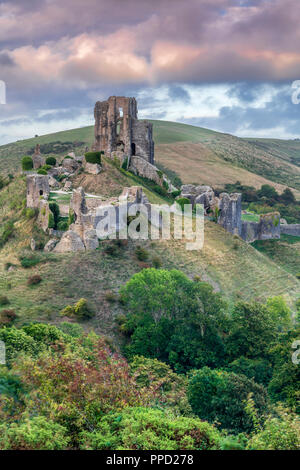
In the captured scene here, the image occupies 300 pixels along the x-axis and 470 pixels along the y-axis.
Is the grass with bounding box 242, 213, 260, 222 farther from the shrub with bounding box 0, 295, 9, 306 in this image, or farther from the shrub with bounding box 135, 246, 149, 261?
the shrub with bounding box 0, 295, 9, 306

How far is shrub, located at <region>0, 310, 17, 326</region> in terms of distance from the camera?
1110 inches

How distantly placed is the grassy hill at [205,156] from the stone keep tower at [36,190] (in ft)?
219

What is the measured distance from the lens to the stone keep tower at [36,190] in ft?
160

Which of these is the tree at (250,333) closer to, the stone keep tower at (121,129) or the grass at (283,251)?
the grass at (283,251)

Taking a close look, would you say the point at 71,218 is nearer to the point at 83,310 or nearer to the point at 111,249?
the point at 111,249

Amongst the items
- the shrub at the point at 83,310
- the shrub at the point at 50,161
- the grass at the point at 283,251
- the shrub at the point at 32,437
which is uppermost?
the shrub at the point at 50,161

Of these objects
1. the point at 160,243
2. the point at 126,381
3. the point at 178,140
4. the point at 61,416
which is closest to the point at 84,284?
the point at 160,243

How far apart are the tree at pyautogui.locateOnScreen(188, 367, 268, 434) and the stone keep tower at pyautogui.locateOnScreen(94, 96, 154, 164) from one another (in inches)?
1955

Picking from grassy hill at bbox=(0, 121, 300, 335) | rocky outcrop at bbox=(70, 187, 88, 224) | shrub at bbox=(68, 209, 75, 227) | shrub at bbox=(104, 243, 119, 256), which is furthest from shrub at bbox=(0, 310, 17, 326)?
shrub at bbox=(68, 209, 75, 227)

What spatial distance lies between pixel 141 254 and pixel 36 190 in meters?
15.0

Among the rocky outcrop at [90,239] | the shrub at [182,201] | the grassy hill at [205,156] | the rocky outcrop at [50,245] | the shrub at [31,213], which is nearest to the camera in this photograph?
the rocky outcrop at [90,239]

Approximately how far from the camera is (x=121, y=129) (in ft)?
228

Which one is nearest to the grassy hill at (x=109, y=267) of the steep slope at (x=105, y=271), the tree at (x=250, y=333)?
the steep slope at (x=105, y=271)
